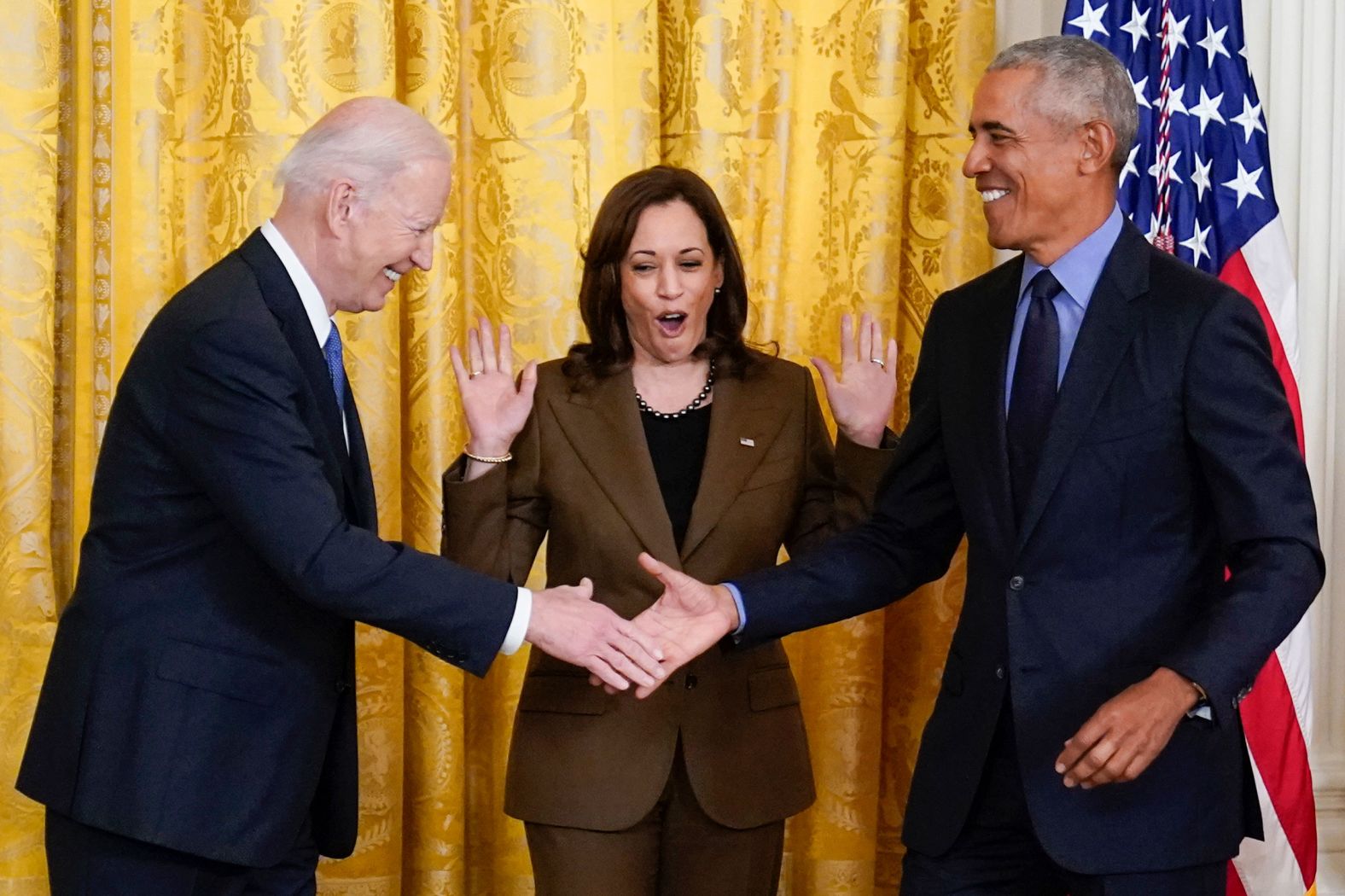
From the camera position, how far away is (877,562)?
284 cm

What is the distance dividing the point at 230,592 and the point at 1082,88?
161 centimetres

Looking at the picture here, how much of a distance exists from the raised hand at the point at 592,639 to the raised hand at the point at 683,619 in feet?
0.10

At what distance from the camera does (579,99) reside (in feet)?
13.3

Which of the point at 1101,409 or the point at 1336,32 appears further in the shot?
the point at 1336,32

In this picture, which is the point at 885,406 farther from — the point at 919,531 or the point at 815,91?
the point at 815,91

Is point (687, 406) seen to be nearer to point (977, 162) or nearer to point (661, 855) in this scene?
point (977, 162)

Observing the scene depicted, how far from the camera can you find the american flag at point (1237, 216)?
3.35 m

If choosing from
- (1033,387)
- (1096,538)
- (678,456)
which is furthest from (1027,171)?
(678,456)

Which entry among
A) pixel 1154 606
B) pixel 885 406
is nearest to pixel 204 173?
pixel 885 406

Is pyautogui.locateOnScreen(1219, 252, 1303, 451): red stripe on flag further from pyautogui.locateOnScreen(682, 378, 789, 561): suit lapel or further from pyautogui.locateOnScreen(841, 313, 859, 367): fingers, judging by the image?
pyautogui.locateOnScreen(682, 378, 789, 561): suit lapel

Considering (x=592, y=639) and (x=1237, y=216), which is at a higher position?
(x=1237, y=216)

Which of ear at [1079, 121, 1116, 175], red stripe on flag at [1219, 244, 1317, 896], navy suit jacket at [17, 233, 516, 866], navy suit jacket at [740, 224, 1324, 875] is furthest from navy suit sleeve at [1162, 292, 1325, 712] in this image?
navy suit jacket at [17, 233, 516, 866]

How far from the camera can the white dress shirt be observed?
2537mm

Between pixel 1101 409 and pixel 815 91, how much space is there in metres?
1.99
